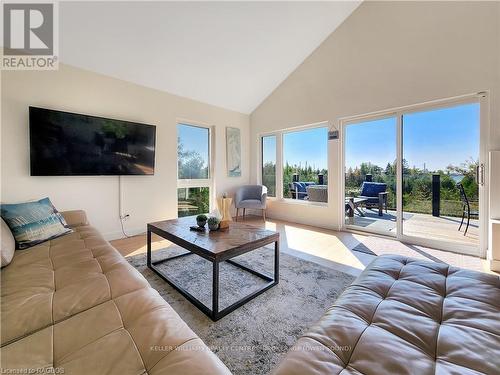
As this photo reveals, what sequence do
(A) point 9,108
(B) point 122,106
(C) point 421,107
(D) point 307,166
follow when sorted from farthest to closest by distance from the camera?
1. (D) point 307,166
2. (B) point 122,106
3. (C) point 421,107
4. (A) point 9,108

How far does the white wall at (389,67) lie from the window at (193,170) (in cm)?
168

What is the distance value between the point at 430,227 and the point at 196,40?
4.26 metres

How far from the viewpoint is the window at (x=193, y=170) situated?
4145 mm

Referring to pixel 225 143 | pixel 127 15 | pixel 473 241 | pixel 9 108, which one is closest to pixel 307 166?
pixel 225 143

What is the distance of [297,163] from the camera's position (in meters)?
4.64

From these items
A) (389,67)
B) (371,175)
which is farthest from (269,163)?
(389,67)

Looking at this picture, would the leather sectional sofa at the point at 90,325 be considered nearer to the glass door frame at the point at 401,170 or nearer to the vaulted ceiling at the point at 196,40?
the vaulted ceiling at the point at 196,40

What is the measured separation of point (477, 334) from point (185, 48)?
12.9 feet

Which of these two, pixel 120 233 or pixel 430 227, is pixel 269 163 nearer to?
pixel 430 227

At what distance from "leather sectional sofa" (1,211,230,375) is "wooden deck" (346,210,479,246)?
352 centimetres

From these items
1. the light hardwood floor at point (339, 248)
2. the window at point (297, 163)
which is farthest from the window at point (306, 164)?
the light hardwood floor at point (339, 248)

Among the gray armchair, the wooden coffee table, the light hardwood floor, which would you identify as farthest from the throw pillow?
the gray armchair

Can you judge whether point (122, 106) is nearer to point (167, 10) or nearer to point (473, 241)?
point (167, 10)

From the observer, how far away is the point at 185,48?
3180 millimetres
